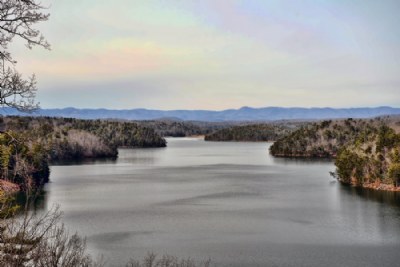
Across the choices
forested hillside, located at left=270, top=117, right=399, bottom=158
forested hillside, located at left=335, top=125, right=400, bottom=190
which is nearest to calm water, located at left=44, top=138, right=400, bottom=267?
forested hillside, located at left=335, top=125, right=400, bottom=190

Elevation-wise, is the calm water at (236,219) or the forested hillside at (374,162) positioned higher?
the forested hillside at (374,162)

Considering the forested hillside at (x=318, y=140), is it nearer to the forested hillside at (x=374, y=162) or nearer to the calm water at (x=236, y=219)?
the calm water at (x=236, y=219)

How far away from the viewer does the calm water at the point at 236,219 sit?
108ft

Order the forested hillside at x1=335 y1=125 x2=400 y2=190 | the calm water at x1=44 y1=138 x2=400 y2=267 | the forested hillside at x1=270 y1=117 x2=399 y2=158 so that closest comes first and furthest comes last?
the calm water at x1=44 y1=138 x2=400 y2=267
the forested hillside at x1=335 y1=125 x2=400 y2=190
the forested hillside at x1=270 y1=117 x2=399 y2=158

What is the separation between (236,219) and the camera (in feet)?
149

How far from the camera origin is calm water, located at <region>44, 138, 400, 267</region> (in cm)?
3288

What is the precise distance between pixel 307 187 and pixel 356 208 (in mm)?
18197

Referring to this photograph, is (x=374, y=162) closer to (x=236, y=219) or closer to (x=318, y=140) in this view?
(x=236, y=219)

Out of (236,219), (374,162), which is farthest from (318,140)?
(236,219)

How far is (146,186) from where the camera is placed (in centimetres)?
7206

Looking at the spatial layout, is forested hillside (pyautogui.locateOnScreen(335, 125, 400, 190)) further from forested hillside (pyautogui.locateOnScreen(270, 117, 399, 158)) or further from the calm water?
forested hillside (pyautogui.locateOnScreen(270, 117, 399, 158))

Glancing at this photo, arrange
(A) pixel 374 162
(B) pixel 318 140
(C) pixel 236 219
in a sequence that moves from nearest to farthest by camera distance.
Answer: (C) pixel 236 219
(A) pixel 374 162
(B) pixel 318 140

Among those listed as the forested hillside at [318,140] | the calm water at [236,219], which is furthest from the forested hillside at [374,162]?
the forested hillside at [318,140]

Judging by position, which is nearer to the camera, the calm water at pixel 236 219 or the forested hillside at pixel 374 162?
the calm water at pixel 236 219
